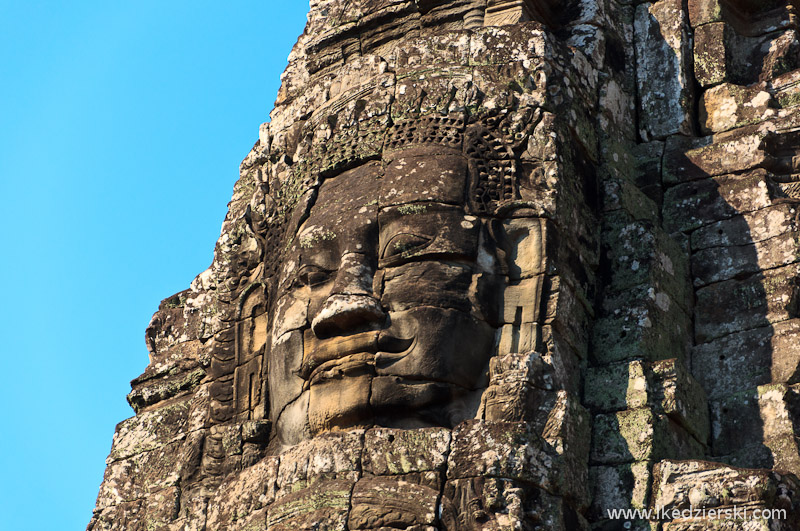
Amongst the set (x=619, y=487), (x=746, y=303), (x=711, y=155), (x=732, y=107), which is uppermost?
(x=732, y=107)

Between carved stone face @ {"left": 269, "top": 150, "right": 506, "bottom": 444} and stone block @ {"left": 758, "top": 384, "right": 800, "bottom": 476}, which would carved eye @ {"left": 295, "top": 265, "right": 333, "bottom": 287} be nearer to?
carved stone face @ {"left": 269, "top": 150, "right": 506, "bottom": 444}

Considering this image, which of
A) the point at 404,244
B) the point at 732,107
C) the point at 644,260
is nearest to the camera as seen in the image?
the point at 404,244

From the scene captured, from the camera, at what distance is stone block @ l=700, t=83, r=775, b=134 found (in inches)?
465

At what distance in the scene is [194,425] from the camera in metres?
11.8

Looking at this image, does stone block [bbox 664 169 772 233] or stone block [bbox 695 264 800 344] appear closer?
stone block [bbox 695 264 800 344]

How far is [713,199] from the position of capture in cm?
1144

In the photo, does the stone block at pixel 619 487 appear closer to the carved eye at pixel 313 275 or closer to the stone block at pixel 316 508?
the stone block at pixel 316 508

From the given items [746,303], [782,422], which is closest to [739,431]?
[782,422]

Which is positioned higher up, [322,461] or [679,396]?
[679,396]

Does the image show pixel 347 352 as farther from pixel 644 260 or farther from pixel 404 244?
pixel 644 260

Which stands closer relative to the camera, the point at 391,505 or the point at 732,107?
the point at 391,505

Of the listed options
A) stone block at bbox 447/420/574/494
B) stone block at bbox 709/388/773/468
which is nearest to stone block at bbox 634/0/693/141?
stone block at bbox 709/388/773/468

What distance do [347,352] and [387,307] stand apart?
437 mm

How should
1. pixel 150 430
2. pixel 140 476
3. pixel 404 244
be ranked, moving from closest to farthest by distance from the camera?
1. pixel 404 244
2. pixel 140 476
3. pixel 150 430
